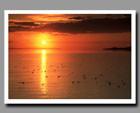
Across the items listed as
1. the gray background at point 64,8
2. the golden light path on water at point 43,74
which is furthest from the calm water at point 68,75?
the gray background at point 64,8

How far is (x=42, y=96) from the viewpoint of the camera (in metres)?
4.76

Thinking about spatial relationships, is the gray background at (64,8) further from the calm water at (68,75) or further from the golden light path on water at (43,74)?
the golden light path on water at (43,74)

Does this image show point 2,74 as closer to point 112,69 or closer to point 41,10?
point 41,10

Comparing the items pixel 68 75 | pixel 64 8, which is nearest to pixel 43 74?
pixel 68 75

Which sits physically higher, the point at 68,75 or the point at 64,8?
the point at 64,8

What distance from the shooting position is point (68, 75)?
4770mm

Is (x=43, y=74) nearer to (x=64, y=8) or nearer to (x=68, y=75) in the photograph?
(x=68, y=75)

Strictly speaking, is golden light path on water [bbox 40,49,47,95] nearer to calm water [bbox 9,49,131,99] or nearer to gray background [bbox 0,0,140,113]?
calm water [bbox 9,49,131,99]

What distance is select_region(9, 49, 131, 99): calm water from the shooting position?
15.6 ft

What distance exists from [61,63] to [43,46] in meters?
0.30

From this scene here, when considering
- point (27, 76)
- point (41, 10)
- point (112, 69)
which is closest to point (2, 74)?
point (27, 76)

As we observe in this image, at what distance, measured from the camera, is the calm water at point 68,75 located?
15.6 feet

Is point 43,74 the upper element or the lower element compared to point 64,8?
lower

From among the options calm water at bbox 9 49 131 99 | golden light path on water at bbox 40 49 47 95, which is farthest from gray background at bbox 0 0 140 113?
golden light path on water at bbox 40 49 47 95
